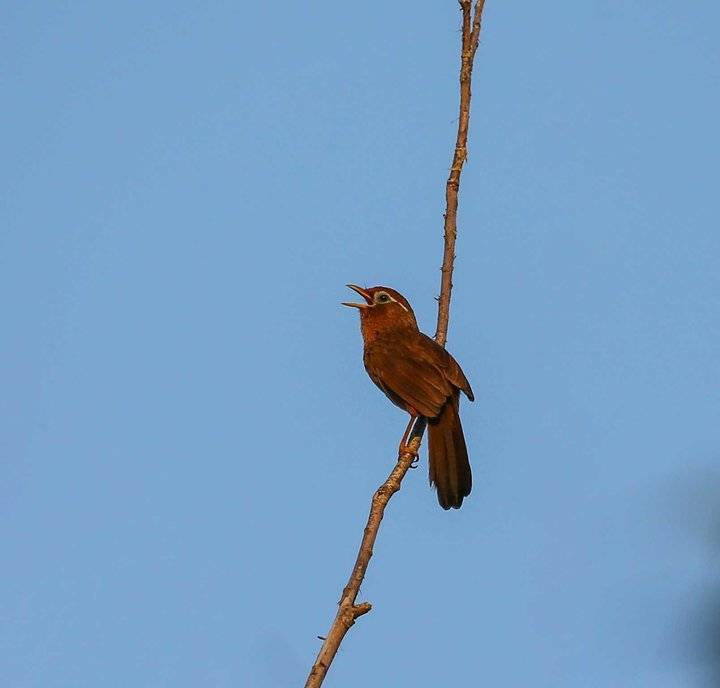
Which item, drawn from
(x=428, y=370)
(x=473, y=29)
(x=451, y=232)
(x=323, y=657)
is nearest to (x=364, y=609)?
(x=323, y=657)

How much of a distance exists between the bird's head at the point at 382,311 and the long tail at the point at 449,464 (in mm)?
1077

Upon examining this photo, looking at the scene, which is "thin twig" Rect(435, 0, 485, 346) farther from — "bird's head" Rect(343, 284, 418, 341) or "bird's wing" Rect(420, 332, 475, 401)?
"bird's head" Rect(343, 284, 418, 341)

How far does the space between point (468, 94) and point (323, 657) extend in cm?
279

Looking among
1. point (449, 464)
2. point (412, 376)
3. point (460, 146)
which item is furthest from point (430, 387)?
point (460, 146)

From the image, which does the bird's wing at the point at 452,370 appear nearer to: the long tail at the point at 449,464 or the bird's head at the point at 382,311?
the long tail at the point at 449,464

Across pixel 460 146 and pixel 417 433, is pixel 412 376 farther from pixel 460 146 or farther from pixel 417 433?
pixel 460 146

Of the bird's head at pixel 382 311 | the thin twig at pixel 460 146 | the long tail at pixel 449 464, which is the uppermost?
the bird's head at pixel 382 311

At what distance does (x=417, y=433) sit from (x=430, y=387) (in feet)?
0.91

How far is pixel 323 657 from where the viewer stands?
3.58 metres

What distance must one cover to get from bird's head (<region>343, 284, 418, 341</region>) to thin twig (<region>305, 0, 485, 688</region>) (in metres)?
0.98

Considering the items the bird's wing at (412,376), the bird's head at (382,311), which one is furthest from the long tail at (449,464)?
the bird's head at (382,311)

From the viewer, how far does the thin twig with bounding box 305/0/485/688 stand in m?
3.76

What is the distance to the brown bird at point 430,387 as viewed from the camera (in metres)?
6.87

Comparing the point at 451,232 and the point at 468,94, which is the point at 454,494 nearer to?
the point at 451,232
